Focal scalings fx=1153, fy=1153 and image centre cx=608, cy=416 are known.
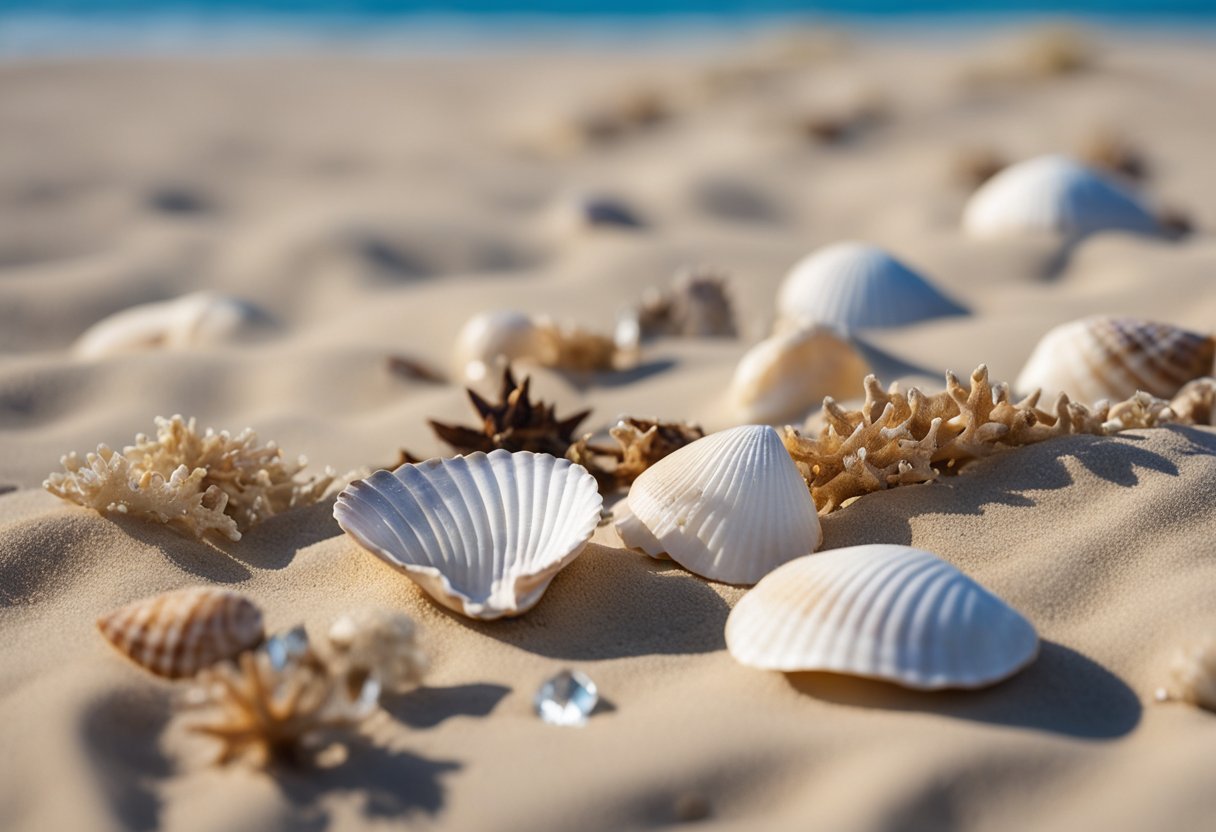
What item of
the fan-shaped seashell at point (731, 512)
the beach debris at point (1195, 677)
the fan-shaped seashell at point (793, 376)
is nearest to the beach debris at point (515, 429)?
the fan-shaped seashell at point (731, 512)

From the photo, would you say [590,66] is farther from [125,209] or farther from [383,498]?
[383,498]

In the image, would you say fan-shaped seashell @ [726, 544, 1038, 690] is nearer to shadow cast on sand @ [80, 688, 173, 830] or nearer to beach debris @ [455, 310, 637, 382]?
shadow cast on sand @ [80, 688, 173, 830]

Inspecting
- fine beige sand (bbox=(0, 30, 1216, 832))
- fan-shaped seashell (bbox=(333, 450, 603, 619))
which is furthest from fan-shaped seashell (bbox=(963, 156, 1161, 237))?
fan-shaped seashell (bbox=(333, 450, 603, 619))

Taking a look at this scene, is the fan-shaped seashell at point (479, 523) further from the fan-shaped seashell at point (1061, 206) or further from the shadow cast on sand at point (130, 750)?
the fan-shaped seashell at point (1061, 206)

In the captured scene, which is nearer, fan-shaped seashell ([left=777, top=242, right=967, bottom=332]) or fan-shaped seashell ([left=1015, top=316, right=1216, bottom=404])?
fan-shaped seashell ([left=1015, top=316, right=1216, bottom=404])

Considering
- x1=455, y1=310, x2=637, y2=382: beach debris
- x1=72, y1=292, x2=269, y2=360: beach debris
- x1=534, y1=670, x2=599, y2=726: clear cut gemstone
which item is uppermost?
x1=534, y1=670, x2=599, y2=726: clear cut gemstone
